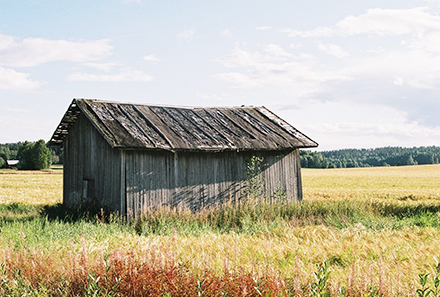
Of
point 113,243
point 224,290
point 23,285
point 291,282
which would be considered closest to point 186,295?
point 224,290

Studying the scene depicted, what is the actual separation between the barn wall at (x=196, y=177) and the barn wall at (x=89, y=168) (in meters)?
0.69

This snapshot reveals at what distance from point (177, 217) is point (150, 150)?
248 cm

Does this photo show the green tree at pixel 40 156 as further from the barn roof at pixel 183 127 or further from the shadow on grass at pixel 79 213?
the shadow on grass at pixel 79 213

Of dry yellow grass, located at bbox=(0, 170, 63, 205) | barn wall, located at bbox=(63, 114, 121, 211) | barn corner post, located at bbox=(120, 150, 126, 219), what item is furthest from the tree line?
barn corner post, located at bbox=(120, 150, 126, 219)

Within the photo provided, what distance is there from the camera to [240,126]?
17.6 m

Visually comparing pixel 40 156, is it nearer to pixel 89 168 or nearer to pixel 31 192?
pixel 31 192

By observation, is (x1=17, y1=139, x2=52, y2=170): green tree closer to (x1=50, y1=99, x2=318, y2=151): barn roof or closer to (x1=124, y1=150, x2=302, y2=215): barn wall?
(x1=50, y1=99, x2=318, y2=151): barn roof

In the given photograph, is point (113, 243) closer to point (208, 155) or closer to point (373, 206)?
point (208, 155)

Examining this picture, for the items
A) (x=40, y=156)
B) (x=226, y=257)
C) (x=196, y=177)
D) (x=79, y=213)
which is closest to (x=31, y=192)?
(x=79, y=213)

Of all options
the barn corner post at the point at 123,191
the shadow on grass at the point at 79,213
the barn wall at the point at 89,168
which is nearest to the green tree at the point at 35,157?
the barn wall at the point at 89,168

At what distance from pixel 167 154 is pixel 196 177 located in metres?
1.46

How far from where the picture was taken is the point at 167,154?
46.3ft

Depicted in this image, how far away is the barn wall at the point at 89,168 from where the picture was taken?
537 inches

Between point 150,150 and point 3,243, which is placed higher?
point 150,150
